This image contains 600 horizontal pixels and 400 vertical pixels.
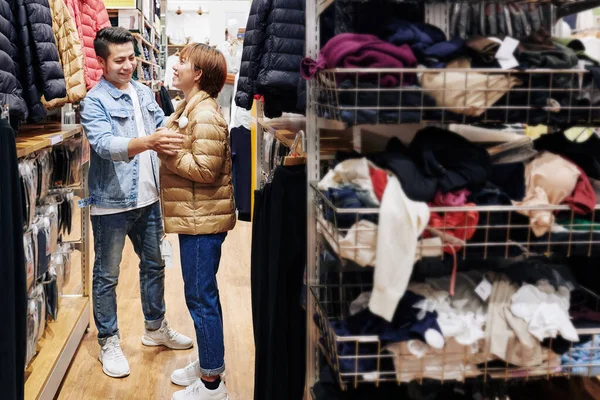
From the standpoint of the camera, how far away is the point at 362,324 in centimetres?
153

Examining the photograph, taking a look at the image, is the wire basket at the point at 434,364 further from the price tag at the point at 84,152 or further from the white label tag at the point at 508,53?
the price tag at the point at 84,152

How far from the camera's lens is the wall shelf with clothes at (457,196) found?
1405mm

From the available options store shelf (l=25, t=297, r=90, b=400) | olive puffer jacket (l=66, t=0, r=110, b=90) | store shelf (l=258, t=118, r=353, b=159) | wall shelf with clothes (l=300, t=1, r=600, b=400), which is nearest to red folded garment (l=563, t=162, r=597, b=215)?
wall shelf with clothes (l=300, t=1, r=600, b=400)

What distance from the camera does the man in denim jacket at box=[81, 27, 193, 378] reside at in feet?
10.0

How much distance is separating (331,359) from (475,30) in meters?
0.88

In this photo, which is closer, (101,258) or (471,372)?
(471,372)

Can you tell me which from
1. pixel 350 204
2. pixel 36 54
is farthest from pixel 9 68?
pixel 350 204

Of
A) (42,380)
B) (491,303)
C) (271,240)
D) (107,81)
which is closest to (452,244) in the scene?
(491,303)

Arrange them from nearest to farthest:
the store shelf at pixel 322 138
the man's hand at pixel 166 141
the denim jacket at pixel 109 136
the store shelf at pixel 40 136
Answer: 1. the store shelf at pixel 322 138
2. the store shelf at pixel 40 136
3. the man's hand at pixel 166 141
4. the denim jacket at pixel 109 136

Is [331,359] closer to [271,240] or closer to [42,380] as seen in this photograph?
[271,240]

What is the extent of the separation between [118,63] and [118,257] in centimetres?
95

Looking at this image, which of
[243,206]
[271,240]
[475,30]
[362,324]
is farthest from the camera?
[243,206]

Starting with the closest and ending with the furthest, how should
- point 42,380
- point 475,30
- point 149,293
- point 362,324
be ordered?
point 362,324, point 475,30, point 42,380, point 149,293

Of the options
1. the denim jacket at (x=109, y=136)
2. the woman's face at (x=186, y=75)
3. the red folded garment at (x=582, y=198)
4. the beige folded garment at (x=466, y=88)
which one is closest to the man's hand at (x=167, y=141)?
the woman's face at (x=186, y=75)
